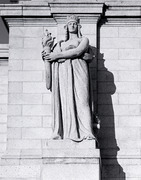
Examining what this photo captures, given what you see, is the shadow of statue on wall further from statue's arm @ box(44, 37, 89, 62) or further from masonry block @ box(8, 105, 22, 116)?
masonry block @ box(8, 105, 22, 116)

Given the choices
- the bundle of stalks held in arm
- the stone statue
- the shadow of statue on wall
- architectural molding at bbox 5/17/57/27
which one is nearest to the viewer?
the stone statue

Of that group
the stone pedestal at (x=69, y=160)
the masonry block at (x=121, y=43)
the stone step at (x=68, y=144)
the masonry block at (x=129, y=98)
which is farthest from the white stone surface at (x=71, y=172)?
the masonry block at (x=121, y=43)

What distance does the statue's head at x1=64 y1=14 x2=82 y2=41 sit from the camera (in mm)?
24359

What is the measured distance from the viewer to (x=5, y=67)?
87.1ft

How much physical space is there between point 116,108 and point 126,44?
1.74 m

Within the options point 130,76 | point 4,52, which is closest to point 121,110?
point 130,76

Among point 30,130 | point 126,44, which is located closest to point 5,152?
point 30,130

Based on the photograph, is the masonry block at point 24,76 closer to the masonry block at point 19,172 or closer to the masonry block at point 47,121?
the masonry block at point 47,121

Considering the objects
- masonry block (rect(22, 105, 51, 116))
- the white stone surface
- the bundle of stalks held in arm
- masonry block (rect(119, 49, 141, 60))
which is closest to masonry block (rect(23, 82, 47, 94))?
masonry block (rect(22, 105, 51, 116))

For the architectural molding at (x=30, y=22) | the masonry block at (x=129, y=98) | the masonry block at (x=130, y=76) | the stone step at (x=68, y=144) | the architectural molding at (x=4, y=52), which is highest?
the architectural molding at (x=30, y=22)

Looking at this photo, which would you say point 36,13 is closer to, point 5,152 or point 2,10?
point 2,10

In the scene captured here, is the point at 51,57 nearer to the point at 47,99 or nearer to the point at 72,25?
the point at 72,25

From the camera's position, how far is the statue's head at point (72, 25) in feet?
79.9

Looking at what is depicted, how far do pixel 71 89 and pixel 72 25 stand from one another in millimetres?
1666
